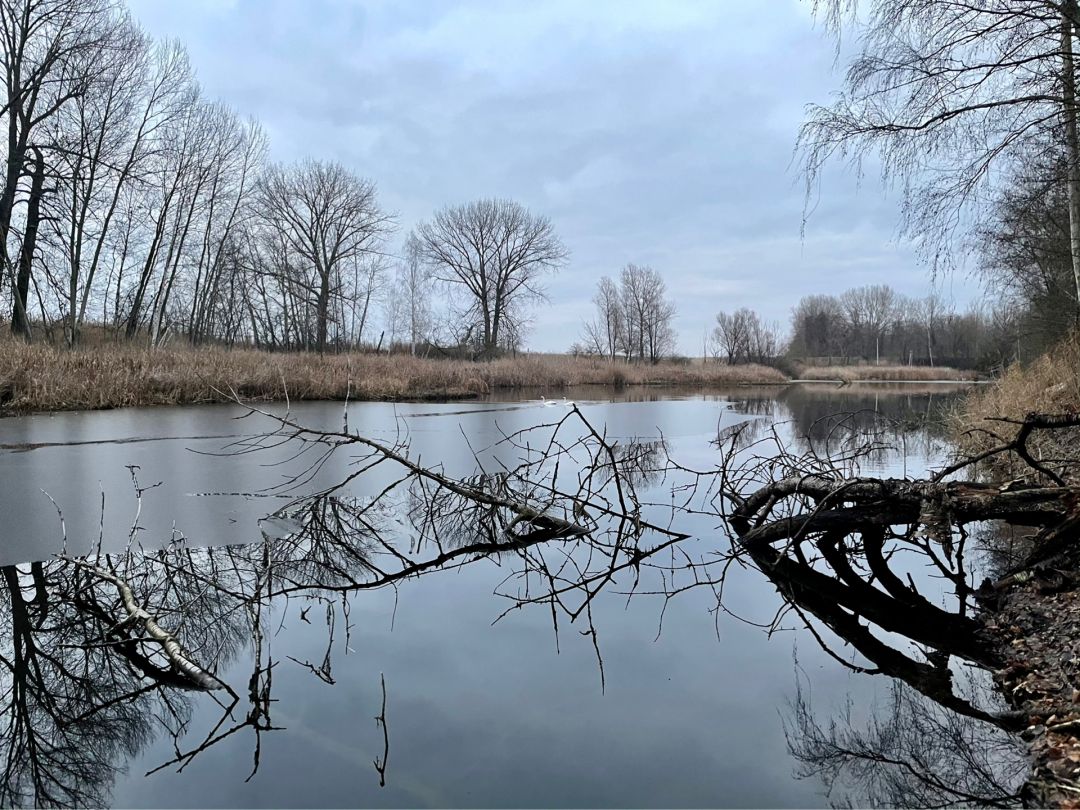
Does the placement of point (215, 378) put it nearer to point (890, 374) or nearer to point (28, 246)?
point (28, 246)

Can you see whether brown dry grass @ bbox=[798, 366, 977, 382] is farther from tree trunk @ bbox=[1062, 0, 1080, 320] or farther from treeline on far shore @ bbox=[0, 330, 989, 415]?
tree trunk @ bbox=[1062, 0, 1080, 320]

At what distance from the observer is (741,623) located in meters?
3.11

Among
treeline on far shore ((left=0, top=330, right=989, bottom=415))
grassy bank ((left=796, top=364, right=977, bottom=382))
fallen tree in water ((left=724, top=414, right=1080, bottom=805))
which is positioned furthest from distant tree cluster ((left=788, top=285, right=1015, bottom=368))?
fallen tree in water ((left=724, top=414, right=1080, bottom=805))

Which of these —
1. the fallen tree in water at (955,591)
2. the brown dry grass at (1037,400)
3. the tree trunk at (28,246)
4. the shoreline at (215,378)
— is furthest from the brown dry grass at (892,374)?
the fallen tree in water at (955,591)

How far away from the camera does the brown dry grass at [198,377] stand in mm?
11617

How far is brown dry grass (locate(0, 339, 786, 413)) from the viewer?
11.6 m

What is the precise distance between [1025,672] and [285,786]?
2.56 meters

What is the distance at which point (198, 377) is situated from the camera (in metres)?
13.7

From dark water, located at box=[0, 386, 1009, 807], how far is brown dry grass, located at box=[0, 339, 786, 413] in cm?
215

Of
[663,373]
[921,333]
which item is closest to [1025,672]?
[663,373]

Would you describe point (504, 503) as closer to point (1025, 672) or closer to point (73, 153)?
point (1025, 672)

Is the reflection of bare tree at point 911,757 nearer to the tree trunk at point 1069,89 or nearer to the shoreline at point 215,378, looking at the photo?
the shoreline at point 215,378

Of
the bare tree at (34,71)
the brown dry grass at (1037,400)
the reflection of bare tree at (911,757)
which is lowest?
the reflection of bare tree at (911,757)

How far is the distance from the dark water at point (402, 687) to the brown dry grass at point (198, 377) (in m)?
2.15
